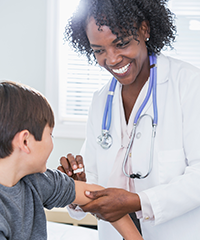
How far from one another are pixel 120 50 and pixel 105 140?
416 millimetres

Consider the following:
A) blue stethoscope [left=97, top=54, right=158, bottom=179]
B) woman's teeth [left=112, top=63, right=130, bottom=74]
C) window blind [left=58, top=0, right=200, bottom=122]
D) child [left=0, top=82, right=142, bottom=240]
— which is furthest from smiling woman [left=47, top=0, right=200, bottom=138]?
child [left=0, top=82, right=142, bottom=240]

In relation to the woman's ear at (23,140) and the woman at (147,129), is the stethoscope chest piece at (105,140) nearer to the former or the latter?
the woman at (147,129)

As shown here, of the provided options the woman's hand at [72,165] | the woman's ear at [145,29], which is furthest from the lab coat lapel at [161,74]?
the woman's hand at [72,165]

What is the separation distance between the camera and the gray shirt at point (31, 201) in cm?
87

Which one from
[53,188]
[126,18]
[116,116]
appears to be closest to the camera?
[53,188]

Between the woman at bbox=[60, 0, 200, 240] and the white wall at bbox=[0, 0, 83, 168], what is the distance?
1.24 meters

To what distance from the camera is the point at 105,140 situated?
131 cm

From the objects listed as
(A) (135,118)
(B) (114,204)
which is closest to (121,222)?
(B) (114,204)

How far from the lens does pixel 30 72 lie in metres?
2.55

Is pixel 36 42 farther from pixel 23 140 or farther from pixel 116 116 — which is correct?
pixel 23 140

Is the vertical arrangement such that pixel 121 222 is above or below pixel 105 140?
below

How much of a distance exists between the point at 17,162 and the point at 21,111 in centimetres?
18

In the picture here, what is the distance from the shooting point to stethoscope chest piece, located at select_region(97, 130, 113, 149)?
131cm

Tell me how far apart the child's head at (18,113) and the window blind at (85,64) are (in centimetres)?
166
